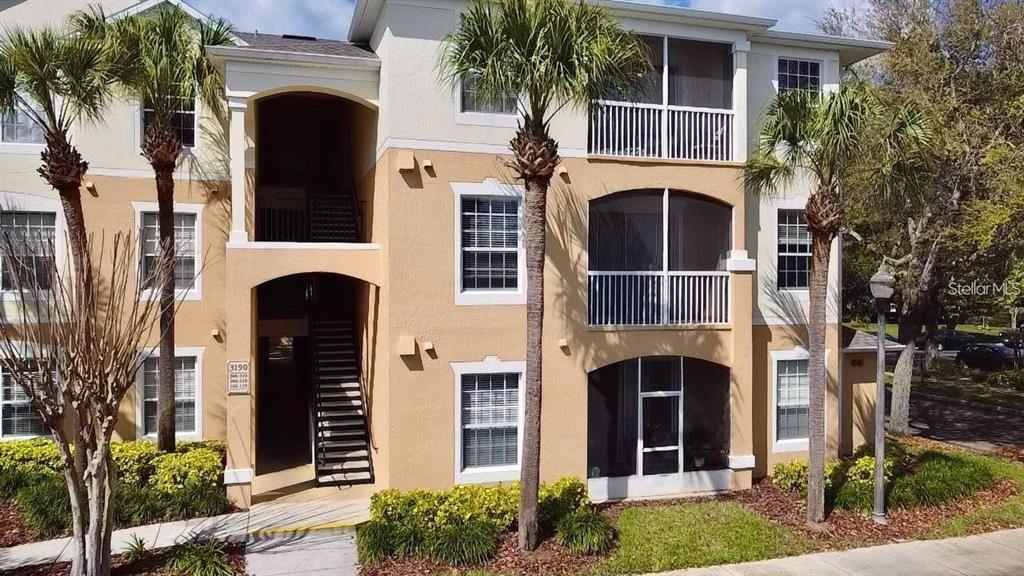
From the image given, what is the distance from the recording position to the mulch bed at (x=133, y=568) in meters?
8.91

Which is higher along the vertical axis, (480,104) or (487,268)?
(480,104)

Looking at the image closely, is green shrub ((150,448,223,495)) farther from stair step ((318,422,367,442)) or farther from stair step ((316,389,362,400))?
stair step ((316,389,362,400))

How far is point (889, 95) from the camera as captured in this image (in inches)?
665

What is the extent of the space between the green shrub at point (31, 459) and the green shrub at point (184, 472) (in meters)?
1.82

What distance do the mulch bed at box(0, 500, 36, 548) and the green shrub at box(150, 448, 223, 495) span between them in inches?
70.1

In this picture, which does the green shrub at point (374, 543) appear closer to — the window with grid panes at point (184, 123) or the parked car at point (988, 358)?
the window with grid panes at point (184, 123)

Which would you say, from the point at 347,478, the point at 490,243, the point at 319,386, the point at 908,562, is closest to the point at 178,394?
the point at 319,386

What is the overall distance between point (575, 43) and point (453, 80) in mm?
2900

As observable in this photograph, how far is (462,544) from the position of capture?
9570 millimetres

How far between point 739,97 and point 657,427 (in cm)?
644

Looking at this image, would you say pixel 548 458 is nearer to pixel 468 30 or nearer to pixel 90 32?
pixel 468 30

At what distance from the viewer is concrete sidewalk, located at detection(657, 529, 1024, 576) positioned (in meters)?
9.59

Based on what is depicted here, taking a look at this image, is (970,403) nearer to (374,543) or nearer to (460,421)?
(460,421)

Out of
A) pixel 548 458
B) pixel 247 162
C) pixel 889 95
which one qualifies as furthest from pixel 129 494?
pixel 889 95
